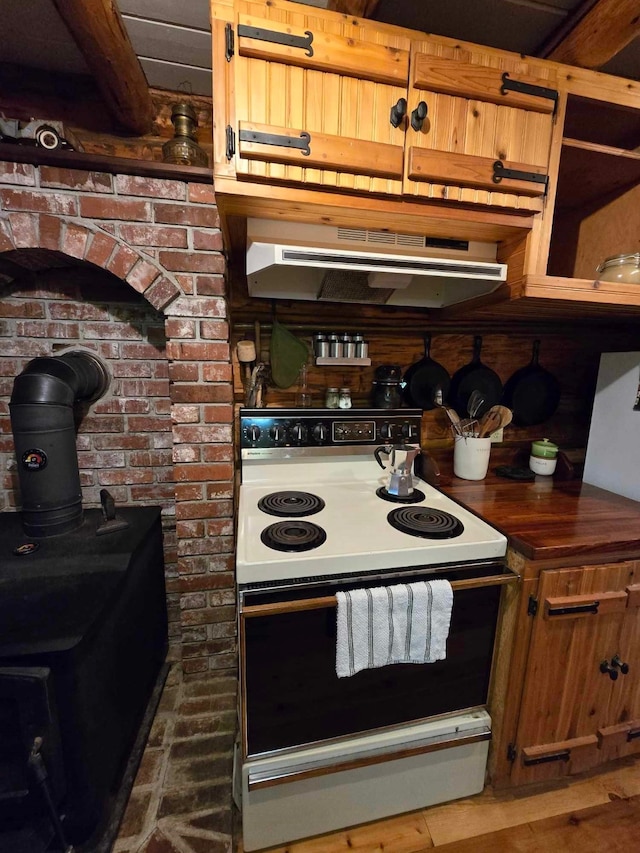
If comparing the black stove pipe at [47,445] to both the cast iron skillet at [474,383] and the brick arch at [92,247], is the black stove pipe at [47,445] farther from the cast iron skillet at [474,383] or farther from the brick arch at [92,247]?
the cast iron skillet at [474,383]

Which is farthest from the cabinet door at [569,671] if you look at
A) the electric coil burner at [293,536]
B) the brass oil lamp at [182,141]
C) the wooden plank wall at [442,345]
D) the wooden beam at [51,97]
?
the wooden beam at [51,97]

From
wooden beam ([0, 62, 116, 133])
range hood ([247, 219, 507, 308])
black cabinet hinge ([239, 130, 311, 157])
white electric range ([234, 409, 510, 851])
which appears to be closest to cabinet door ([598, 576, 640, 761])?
white electric range ([234, 409, 510, 851])

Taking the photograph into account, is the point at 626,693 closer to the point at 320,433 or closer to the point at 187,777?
the point at 320,433

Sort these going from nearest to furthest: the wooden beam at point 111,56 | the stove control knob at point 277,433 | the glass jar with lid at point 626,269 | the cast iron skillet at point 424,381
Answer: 1. the wooden beam at point 111,56
2. the glass jar with lid at point 626,269
3. the stove control knob at point 277,433
4. the cast iron skillet at point 424,381

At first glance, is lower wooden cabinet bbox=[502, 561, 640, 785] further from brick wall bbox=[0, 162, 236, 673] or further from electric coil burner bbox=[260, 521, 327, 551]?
brick wall bbox=[0, 162, 236, 673]

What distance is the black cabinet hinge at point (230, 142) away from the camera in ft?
3.19

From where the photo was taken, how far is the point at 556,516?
4.01ft

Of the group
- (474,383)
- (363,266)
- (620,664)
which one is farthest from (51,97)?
(620,664)

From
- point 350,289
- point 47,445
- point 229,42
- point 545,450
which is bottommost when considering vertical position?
point 545,450

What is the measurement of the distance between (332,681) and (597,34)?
2022 millimetres

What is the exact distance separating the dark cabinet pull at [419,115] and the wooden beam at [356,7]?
287mm

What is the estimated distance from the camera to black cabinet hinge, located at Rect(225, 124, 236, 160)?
972 mm

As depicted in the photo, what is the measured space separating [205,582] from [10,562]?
2.10 feet

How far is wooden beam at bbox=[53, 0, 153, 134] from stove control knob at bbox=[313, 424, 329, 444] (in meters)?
1.34
